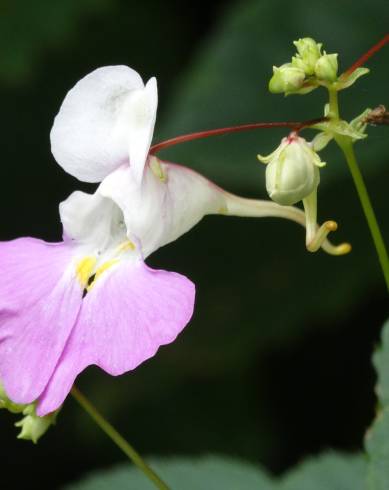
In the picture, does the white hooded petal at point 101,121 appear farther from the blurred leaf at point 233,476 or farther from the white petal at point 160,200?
the blurred leaf at point 233,476

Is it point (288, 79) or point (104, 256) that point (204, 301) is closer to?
point (104, 256)

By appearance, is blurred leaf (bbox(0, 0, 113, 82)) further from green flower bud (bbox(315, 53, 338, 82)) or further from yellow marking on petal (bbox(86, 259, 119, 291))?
green flower bud (bbox(315, 53, 338, 82))

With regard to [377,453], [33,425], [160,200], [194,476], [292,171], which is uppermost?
[292,171]

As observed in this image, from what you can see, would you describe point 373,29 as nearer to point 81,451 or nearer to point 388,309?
point 388,309

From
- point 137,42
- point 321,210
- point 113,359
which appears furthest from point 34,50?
point 113,359

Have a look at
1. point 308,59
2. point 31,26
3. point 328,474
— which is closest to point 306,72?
point 308,59

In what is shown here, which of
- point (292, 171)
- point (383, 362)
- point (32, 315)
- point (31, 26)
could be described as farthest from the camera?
point (31, 26)

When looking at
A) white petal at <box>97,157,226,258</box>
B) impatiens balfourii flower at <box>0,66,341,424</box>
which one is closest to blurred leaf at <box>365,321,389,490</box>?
impatiens balfourii flower at <box>0,66,341,424</box>
